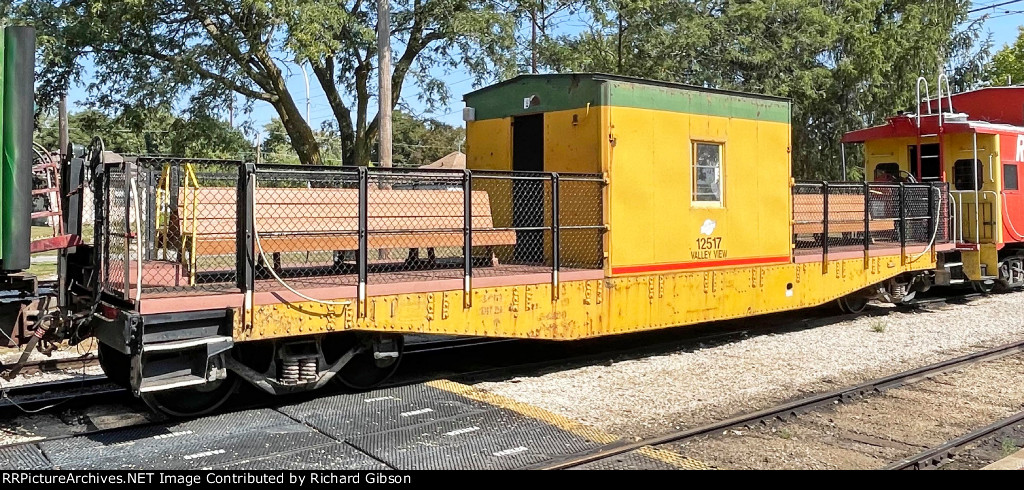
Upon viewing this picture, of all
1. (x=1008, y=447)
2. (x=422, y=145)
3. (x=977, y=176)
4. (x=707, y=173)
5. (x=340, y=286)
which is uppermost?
(x=422, y=145)

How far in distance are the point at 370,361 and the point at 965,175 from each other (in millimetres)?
11432

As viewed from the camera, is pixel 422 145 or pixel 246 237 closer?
pixel 246 237

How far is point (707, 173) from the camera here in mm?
9320

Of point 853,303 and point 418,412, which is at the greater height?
point 853,303

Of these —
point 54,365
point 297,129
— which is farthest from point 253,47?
point 54,365

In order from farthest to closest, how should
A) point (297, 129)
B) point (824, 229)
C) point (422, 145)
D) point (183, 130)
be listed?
point (422, 145), point (297, 129), point (183, 130), point (824, 229)

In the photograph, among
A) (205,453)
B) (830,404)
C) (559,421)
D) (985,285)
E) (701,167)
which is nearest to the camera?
(205,453)

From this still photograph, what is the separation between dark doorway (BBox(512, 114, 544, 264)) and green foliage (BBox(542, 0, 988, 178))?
1210 centimetres

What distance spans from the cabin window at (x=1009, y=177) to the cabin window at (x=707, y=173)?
7518 millimetres

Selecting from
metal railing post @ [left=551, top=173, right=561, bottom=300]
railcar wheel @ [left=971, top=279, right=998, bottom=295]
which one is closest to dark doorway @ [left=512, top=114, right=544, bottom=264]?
metal railing post @ [left=551, top=173, right=561, bottom=300]

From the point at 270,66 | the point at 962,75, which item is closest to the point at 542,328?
the point at 270,66

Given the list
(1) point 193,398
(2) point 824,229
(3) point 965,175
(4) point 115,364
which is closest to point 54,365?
(4) point 115,364

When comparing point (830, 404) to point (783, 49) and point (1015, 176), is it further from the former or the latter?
point (783, 49)

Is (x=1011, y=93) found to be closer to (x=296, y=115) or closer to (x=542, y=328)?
(x=542, y=328)
